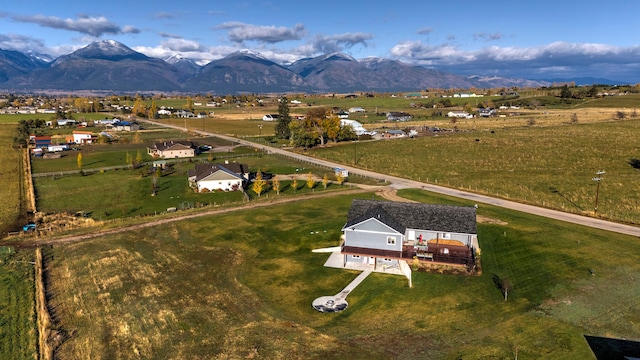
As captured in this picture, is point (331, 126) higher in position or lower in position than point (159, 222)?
higher

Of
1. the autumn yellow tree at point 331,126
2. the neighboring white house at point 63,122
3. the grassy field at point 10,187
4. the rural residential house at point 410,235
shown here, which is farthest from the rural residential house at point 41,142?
the rural residential house at point 410,235

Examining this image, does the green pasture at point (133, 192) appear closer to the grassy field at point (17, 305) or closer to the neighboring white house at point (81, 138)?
the grassy field at point (17, 305)

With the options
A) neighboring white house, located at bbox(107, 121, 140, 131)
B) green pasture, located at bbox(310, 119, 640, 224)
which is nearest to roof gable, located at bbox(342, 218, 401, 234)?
green pasture, located at bbox(310, 119, 640, 224)

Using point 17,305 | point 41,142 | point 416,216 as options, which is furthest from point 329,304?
point 41,142

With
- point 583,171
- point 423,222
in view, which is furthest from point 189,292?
point 583,171

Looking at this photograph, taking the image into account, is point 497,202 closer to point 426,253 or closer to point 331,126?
point 426,253

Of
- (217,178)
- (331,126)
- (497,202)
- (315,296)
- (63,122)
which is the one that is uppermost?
(331,126)
